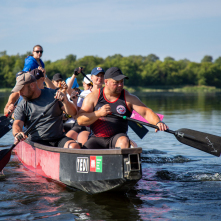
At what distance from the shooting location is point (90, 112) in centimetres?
514

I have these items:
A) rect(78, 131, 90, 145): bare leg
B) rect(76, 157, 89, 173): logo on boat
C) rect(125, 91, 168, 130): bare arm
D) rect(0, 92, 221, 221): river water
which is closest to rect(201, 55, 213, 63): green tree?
rect(0, 92, 221, 221): river water

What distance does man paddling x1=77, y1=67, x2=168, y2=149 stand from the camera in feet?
16.4

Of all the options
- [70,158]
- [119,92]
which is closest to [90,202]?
[70,158]

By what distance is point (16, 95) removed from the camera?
7.55 metres


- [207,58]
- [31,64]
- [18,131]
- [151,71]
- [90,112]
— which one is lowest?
[18,131]

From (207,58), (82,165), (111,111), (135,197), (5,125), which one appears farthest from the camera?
(207,58)

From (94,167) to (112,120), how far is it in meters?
0.83

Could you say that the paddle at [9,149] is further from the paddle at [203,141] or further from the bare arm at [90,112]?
the paddle at [203,141]

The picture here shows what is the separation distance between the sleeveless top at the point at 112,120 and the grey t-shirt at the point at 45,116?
67cm

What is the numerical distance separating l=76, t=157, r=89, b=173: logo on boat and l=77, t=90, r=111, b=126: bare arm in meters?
0.56

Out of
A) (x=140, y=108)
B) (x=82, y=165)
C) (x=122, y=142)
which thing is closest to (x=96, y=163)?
(x=82, y=165)

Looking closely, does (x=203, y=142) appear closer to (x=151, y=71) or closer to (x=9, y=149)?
(x=9, y=149)

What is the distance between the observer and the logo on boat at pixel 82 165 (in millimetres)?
4707

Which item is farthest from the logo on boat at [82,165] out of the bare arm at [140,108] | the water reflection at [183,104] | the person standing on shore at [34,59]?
the water reflection at [183,104]
